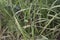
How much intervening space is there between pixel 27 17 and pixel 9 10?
180mm

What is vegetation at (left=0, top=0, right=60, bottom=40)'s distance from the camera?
171cm

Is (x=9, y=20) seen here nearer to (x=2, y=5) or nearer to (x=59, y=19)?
(x=2, y=5)

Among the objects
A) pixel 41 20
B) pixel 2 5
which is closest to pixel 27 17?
pixel 41 20

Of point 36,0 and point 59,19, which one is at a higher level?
point 36,0

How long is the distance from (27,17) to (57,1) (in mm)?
358

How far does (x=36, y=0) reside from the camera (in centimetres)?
170

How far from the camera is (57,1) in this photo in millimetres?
1875

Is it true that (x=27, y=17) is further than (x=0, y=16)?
No

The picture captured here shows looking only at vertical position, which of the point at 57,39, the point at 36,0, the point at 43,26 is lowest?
the point at 57,39

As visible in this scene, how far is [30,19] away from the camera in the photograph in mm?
1719

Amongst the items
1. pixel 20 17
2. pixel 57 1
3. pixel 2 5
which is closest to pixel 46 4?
pixel 57 1

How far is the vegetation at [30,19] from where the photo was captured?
5.62 ft

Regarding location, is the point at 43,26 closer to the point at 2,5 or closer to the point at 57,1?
the point at 57,1

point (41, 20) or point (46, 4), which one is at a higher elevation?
point (46, 4)
